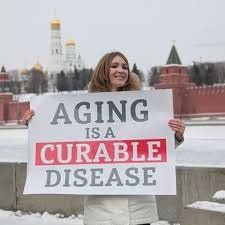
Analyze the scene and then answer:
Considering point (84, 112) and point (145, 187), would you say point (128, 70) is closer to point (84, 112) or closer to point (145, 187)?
point (84, 112)

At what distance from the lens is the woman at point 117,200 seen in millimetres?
2865

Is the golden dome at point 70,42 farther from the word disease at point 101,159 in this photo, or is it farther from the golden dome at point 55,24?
the word disease at point 101,159

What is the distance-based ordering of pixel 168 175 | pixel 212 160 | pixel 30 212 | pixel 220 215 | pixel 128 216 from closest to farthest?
pixel 128 216, pixel 168 175, pixel 220 215, pixel 30 212, pixel 212 160

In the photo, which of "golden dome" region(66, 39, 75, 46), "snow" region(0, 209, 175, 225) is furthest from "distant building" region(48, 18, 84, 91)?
"snow" region(0, 209, 175, 225)

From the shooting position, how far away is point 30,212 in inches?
255

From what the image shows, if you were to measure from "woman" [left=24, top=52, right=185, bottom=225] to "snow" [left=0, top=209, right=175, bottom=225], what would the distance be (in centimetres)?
313

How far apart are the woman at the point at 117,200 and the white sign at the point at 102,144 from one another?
44 mm

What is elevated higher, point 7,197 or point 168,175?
point 168,175

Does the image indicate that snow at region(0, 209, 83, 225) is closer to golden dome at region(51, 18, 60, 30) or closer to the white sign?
the white sign

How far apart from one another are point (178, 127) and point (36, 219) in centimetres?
363

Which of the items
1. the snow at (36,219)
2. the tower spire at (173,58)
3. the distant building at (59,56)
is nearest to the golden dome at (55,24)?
the distant building at (59,56)

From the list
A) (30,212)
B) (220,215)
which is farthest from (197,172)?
(30,212)

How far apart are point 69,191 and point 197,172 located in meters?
2.78

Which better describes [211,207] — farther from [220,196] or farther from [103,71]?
[103,71]
